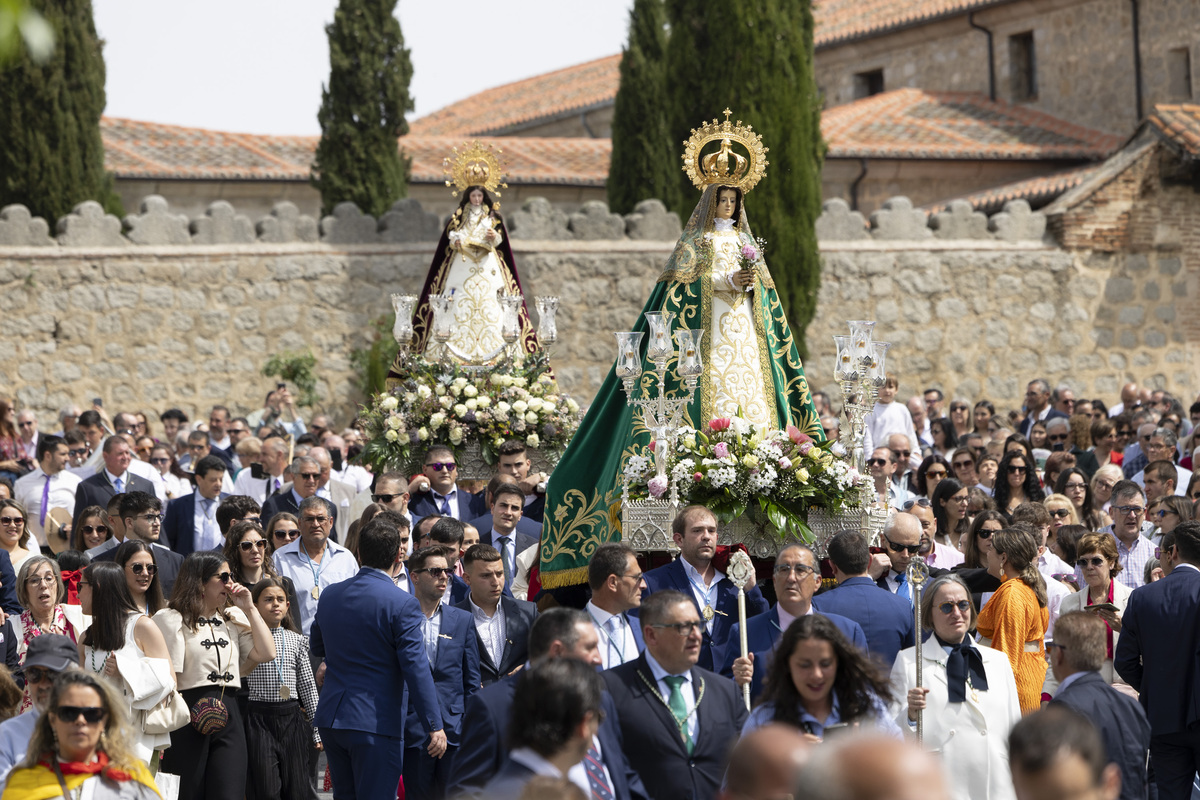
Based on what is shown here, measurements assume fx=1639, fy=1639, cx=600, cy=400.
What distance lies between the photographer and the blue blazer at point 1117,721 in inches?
208

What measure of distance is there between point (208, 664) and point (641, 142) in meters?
14.9

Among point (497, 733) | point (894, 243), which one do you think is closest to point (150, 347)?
point (894, 243)

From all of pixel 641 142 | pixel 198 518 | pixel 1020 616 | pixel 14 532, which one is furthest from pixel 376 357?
pixel 1020 616

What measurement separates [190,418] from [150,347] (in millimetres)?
865

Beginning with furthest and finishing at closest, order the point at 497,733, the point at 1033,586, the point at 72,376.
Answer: the point at 72,376
the point at 1033,586
the point at 497,733

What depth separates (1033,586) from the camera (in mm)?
6949

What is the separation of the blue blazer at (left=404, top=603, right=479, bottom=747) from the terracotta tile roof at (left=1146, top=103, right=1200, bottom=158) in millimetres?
14395

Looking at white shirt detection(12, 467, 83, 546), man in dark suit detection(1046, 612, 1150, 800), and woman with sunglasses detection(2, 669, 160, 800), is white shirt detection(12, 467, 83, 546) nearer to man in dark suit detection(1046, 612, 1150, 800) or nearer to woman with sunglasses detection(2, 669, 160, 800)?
woman with sunglasses detection(2, 669, 160, 800)

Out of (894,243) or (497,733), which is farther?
(894,243)

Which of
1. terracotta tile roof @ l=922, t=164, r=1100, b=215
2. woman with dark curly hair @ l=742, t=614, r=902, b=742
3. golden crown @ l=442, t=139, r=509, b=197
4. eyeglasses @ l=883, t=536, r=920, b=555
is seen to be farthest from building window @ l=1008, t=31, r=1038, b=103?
woman with dark curly hair @ l=742, t=614, r=902, b=742

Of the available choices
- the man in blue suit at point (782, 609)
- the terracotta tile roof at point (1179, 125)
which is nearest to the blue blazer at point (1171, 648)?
the man in blue suit at point (782, 609)

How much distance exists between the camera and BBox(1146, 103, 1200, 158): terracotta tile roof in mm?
18844

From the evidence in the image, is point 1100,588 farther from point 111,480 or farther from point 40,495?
point 40,495

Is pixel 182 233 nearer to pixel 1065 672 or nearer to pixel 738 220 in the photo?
pixel 738 220
